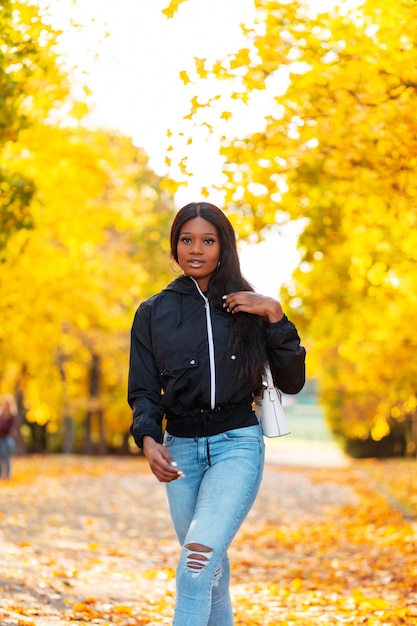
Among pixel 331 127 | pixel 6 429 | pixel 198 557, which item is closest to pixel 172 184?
pixel 331 127

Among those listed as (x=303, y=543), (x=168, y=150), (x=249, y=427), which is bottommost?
(x=303, y=543)

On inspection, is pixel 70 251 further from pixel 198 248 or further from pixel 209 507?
pixel 209 507

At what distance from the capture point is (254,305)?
433 centimetres

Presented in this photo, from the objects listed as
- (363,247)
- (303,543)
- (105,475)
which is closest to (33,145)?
(363,247)

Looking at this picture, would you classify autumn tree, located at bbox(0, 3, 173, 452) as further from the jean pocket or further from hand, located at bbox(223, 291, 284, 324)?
the jean pocket

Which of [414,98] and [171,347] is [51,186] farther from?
[171,347]

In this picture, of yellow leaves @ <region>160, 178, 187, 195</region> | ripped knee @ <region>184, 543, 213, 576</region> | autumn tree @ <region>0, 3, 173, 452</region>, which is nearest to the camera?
ripped knee @ <region>184, 543, 213, 576</region>

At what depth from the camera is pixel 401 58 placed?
23.9 ft

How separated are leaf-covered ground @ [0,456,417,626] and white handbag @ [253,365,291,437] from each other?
258cm

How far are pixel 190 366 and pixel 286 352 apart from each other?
0.44 meters

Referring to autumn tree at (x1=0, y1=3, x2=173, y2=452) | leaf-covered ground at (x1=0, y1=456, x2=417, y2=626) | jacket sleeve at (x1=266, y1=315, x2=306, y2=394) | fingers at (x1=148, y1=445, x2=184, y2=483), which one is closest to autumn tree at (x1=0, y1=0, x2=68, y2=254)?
autumn tree at (x1=0, y1=3, x2=173, y2=452)

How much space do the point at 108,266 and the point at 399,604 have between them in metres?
20.3

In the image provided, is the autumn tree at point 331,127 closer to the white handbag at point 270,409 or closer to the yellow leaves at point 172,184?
the yellow leaves at point 172,184

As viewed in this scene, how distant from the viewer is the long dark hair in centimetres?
431
